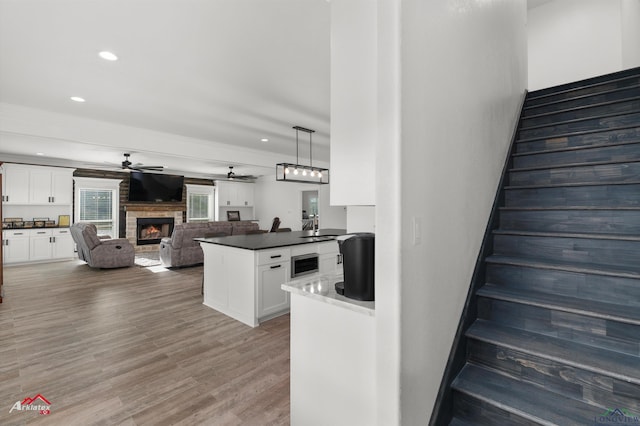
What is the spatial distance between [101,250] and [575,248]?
7.86 m

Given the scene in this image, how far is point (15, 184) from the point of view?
279 inches

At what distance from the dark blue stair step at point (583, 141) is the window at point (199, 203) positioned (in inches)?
405

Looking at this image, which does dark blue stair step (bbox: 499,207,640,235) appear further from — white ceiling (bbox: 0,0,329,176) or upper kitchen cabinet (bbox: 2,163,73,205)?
upper kitchen cabinet (bbox: 2,163,73,205)

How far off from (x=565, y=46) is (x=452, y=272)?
5.02 m

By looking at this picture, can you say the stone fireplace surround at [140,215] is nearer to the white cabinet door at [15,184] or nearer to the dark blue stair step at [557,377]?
the white cabinet door at [15,184]

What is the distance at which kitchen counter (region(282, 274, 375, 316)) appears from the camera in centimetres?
139

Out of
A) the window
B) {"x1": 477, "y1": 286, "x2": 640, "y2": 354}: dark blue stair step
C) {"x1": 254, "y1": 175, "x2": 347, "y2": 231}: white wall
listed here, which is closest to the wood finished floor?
{"x1": 477, "y1": 286, "x2": 640, "y2": 354}: dark blue stair step

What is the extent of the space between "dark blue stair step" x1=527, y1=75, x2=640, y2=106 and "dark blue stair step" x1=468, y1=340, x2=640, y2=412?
9.38ft

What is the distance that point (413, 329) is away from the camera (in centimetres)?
126

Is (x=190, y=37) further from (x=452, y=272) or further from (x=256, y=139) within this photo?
(x=256, y=139)

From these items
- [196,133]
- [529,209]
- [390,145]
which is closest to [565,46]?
[529,209]

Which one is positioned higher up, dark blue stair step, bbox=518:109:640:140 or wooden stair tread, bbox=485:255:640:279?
dark blue stair step, bbox=518:109:640:140

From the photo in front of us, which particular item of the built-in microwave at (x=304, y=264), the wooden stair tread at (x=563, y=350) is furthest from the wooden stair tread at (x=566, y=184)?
the built-in microwave at (x=304, y=264)

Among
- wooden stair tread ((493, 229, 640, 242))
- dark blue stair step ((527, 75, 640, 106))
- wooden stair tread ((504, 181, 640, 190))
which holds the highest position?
dark blue stair step ((527, 75, 640, 106))
